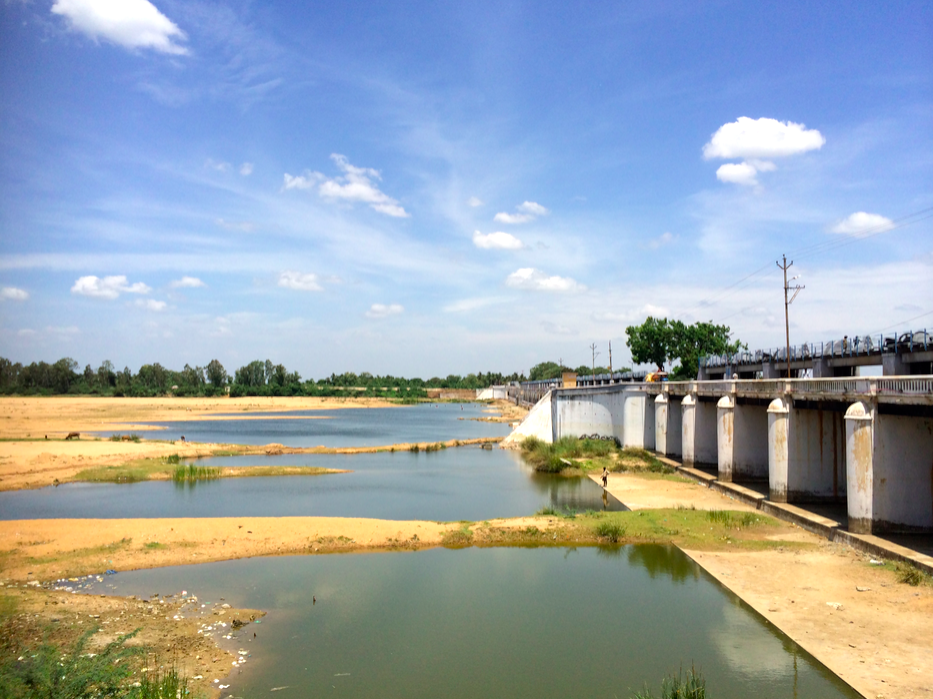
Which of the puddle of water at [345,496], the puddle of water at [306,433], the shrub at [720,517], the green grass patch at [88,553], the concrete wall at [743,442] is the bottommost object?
the puddle of water at [306,433]

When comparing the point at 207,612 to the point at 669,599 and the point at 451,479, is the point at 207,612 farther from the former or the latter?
the point at 451,479

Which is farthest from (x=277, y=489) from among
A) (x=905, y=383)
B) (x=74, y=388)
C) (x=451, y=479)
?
(x=74, y=388)

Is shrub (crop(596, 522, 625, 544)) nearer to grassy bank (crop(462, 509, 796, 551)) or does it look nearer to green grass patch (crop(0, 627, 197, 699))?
grassy bank (crop(462, 509, 796, 551))

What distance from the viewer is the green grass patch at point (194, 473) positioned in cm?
3953

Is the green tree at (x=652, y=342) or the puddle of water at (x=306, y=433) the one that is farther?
the green tree at (x=652, y=342)

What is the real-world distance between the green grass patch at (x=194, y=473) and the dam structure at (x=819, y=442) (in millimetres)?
30368

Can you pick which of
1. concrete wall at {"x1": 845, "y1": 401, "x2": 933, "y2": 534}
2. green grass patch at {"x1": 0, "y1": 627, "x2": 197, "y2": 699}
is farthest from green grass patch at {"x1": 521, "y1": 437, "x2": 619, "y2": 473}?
green grass patch at {"x1": 0, "y1": 627, "x2": 197, "y2": 699}

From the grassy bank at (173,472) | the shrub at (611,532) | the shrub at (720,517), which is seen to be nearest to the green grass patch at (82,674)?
the shrub at (611,532)

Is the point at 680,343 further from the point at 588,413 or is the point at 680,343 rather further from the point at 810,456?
the point at 810,456

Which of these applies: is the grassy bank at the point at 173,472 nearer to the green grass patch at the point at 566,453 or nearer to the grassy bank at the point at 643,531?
the green grass patch at the point at 566,453

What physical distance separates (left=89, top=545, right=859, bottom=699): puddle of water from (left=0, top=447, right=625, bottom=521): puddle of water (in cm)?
872

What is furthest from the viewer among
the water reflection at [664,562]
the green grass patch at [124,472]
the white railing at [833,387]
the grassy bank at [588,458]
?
the grassy bank at [588,458]

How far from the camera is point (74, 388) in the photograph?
160 metres

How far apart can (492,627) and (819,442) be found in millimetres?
18314
